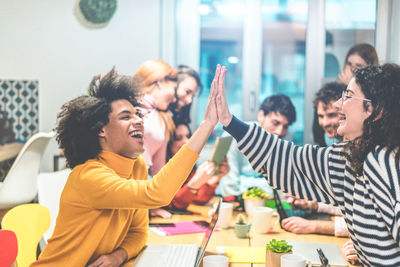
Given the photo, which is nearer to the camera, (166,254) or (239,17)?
(166,254)

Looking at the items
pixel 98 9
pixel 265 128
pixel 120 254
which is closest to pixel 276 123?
pixel 265 128

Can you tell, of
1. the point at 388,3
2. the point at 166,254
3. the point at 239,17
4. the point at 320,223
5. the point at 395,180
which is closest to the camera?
the point at 395,180

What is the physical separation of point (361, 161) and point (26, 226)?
1210 mm

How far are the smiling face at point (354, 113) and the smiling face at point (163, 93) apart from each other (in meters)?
1.56

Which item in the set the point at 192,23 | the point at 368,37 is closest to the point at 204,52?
the point at 192,23

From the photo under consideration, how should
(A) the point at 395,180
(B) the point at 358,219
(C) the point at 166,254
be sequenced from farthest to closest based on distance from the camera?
(C) the point at 166,254 → (B) the point at 358,219 → (A) the point at 395,180

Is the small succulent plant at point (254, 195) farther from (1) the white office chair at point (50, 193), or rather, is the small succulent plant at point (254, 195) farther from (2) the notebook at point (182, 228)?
(1) the white office chair at point (50, 193)

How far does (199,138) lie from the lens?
1333 mm

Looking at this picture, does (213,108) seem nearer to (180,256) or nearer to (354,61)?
(180,256)

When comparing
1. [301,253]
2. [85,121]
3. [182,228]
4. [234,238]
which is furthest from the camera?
[182,228]

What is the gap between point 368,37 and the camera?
11.7ft

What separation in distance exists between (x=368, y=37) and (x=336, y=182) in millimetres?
2542

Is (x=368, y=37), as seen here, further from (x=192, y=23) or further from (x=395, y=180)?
(x=395, y=180)

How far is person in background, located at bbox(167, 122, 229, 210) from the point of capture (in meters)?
2.26
